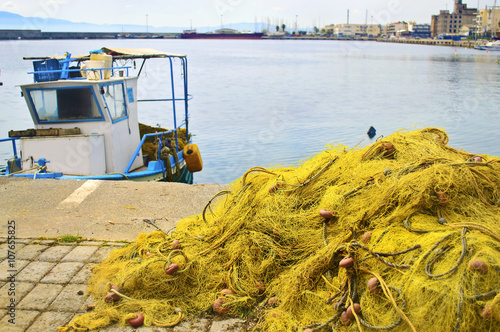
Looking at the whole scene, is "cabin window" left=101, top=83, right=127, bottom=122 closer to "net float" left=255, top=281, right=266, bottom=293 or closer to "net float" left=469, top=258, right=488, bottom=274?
"net float" left=255, top=281, right=266, bottom=293

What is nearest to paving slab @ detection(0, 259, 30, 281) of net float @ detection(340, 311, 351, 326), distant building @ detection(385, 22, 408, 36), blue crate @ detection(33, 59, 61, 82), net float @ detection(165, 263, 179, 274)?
net float @ detection(165, 263, 179, 274)

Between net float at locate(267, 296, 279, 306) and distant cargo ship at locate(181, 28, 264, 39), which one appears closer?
net float at locate(267, 296, 279, 306)

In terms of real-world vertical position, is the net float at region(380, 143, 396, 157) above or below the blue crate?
below

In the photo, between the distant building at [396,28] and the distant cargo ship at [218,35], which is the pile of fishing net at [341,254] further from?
the distant building at [396,28]

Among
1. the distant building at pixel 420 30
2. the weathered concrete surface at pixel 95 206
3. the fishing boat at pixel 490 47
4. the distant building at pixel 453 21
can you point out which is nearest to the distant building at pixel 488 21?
the distant building at pixel 453 21

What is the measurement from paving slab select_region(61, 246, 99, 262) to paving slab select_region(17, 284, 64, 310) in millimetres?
517

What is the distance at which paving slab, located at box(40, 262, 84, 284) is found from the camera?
4188mm

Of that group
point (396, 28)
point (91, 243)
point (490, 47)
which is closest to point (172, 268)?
point (91, 243)

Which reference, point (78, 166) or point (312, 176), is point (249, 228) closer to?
point (312, 176)

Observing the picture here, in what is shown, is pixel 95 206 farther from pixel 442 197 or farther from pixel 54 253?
pixel 442 197

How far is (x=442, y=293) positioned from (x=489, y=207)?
106 cm

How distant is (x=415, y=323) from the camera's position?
2.74 metres

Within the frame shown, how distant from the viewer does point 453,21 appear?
15550 cm

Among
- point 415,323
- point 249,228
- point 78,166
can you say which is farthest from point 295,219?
point 78,166
